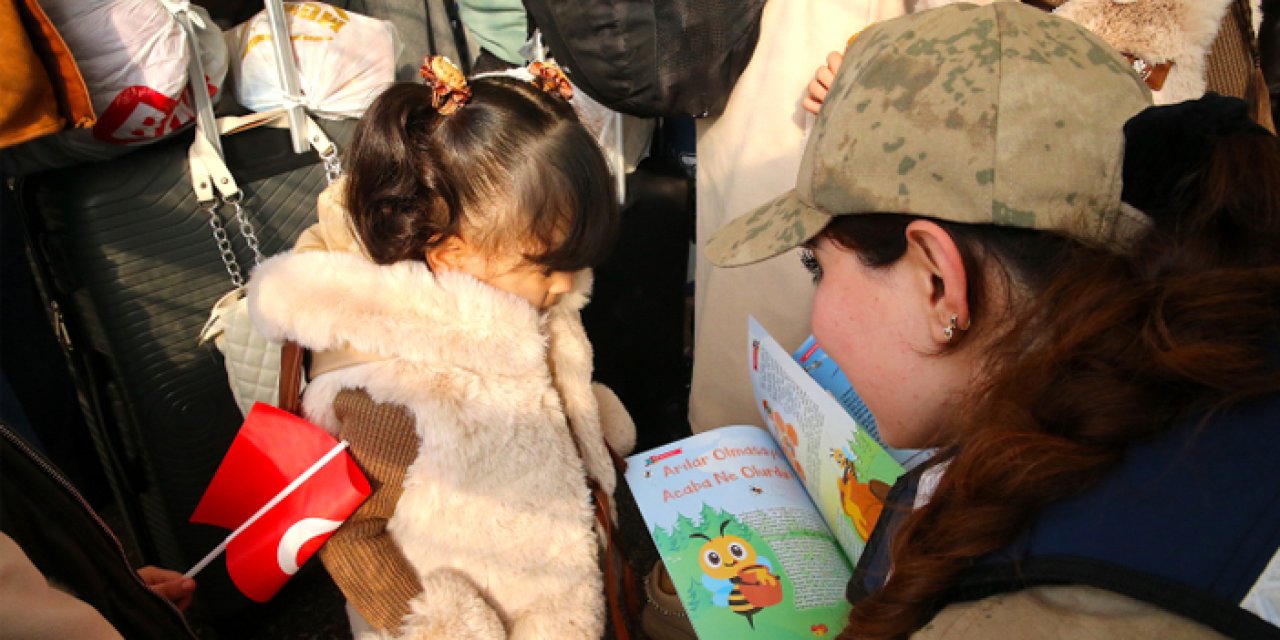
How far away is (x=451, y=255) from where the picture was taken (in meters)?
1.30

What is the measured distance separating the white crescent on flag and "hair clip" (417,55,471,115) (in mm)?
671

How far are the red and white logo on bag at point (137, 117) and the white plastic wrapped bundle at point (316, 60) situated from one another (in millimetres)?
213

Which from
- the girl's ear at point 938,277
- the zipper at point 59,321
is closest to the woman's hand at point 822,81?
the girl's ear at point 938,277

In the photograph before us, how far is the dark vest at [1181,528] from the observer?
0.56 meters

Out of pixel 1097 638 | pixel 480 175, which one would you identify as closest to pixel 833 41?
pixel 480 175

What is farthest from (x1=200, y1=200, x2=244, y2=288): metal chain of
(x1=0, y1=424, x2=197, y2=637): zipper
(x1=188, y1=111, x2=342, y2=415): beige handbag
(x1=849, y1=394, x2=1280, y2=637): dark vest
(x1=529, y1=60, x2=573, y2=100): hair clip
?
(x1=849, y1=394, x2=1280, y2=637): dark vest

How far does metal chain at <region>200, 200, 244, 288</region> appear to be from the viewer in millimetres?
1578

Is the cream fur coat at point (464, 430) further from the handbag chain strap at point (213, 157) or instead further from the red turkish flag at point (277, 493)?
the handbag chain strap at point (213, 157)

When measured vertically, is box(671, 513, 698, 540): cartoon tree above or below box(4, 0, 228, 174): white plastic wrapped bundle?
below

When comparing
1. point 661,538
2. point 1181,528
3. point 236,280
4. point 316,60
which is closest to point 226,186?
point 236,280

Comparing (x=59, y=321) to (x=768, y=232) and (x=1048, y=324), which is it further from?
(x=1048, y=324)

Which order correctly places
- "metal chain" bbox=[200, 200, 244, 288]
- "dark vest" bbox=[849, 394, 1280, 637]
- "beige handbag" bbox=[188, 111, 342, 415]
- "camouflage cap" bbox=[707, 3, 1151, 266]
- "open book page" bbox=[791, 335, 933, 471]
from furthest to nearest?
"metal chain" bbox=[200, 200, 244, 288] < "beige handbag" bbox=[188, 111, 342, 415] < "open book page" bbox=[791, 335, 933, 471] < "camouflage cap" bbox=[707, 3, 1151, 266] < "dark vest" bbox=[849, 394, 1280, 637]

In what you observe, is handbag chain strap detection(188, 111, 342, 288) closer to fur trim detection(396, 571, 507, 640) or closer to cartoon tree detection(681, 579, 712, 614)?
fur trim detection(396, 571, 507, 640)

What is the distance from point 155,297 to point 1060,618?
65.4 inches
